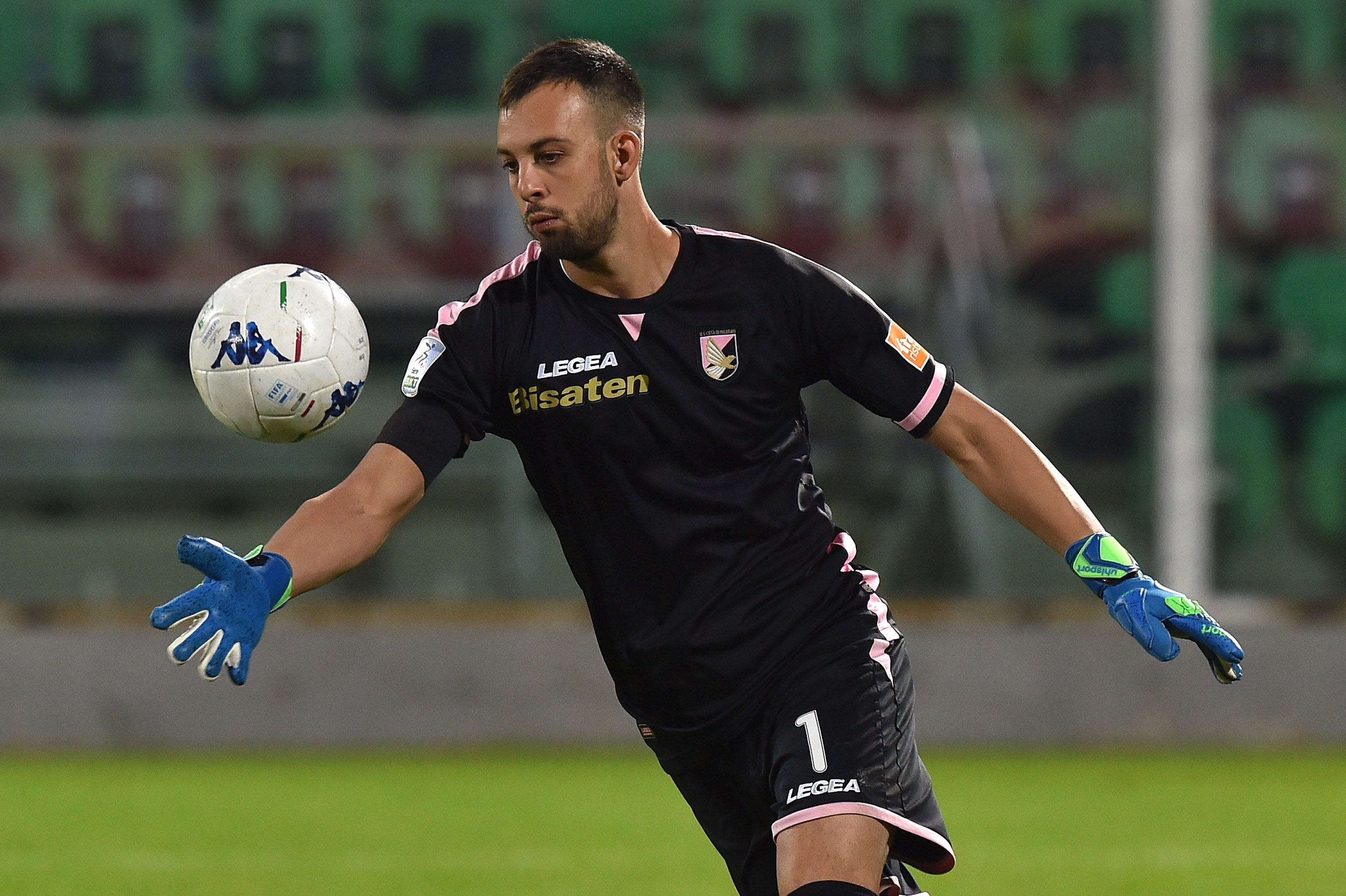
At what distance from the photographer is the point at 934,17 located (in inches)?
417

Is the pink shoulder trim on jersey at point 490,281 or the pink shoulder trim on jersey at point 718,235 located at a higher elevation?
the pink shoulder trim on jersey at point 718,235

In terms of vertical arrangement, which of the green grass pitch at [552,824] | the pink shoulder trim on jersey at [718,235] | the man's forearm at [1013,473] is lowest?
the green grass pitch at [552,824]

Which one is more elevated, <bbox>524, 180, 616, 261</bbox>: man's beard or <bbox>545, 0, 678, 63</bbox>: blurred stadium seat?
<bbox>545, 0, 678, 63</bbox>: blurred stadium seat

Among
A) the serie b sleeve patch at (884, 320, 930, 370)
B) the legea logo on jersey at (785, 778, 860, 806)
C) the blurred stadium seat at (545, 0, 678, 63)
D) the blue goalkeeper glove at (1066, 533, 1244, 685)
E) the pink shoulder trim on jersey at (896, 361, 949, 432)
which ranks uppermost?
the blurred stadium seat at (545, 0, 678, 63)

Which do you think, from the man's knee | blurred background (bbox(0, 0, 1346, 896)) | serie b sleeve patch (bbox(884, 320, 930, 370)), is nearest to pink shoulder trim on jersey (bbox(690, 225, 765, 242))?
serie b sleeve patch (bbox(884, 320, 930, 370))

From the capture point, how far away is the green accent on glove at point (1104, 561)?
3777 mm

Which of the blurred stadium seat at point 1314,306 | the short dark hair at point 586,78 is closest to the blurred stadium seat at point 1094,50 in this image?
the blurred stadium seat at point 1314,306

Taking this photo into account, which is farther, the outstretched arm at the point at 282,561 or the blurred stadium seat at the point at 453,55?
the blurred stadium seat at the point at 453,55

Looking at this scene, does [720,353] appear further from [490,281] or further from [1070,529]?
[1070,529]

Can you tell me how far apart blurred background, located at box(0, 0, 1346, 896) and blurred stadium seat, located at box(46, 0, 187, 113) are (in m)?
0.02

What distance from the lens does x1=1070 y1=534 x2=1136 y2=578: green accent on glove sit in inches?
149

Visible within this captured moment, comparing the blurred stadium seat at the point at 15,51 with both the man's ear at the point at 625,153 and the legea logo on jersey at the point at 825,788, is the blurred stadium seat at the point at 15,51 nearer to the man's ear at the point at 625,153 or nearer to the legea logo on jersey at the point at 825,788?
the man's ear at the point at 625,153

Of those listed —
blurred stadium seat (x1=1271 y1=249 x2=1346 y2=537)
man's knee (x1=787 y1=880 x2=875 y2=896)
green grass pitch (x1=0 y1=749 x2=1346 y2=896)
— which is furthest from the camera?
blurred stadium seat (x1=1271 y1=249 x2=1346 y2=537)

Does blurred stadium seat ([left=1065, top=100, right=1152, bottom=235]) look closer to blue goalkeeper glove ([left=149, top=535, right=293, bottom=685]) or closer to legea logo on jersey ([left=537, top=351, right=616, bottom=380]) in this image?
legea logo on jersey ([left=537, top=351, right=616, bottom=380])
